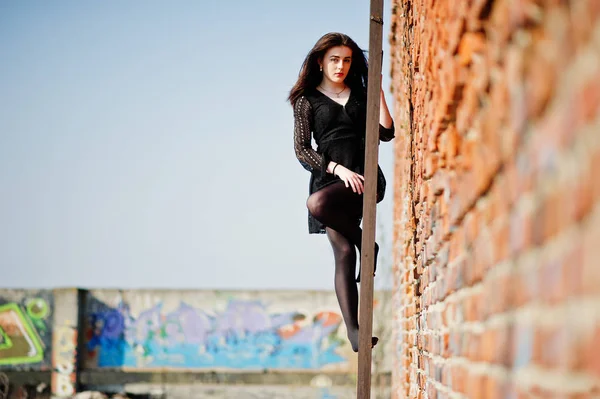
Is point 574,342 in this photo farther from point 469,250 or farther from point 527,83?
point 469,250

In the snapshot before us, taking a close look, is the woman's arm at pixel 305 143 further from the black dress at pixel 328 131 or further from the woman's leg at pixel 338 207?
the woman's leg at pixel 338 207

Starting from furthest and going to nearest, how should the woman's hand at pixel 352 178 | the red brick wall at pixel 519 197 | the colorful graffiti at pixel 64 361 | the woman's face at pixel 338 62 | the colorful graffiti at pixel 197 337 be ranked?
1. the colorful graffiti at pixel 197 337
2. the colorful graffiti at pixel 64 361
3. the woman's face at pixel 338 62
4. the woman's hand at pixel 352 178
5. the red brick wall at pixel 519 197

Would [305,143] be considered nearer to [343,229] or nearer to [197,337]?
[343,229]

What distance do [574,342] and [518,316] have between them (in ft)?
1.02

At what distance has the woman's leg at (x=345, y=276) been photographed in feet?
12.9

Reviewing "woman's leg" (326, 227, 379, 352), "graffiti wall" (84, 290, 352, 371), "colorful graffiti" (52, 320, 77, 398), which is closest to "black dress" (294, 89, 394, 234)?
"woman's leg" (326, 227, 379, 352)

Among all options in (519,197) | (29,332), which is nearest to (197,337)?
(29,332)

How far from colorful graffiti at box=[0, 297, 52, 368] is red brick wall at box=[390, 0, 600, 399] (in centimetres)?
1721

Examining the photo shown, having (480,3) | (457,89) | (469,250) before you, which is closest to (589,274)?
(480,3)

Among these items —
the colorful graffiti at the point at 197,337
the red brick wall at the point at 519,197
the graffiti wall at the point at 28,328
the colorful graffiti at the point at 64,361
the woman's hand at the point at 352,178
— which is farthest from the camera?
the graffiti wall at the point at 28,328

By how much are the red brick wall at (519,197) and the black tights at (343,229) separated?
1390 millimetres

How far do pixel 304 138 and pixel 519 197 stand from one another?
2.71 m

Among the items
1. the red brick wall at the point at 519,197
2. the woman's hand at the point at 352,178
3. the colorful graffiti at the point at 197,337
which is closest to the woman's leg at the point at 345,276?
the woman's hand at the point at 352,178

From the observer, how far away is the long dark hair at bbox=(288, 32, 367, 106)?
4000mm
